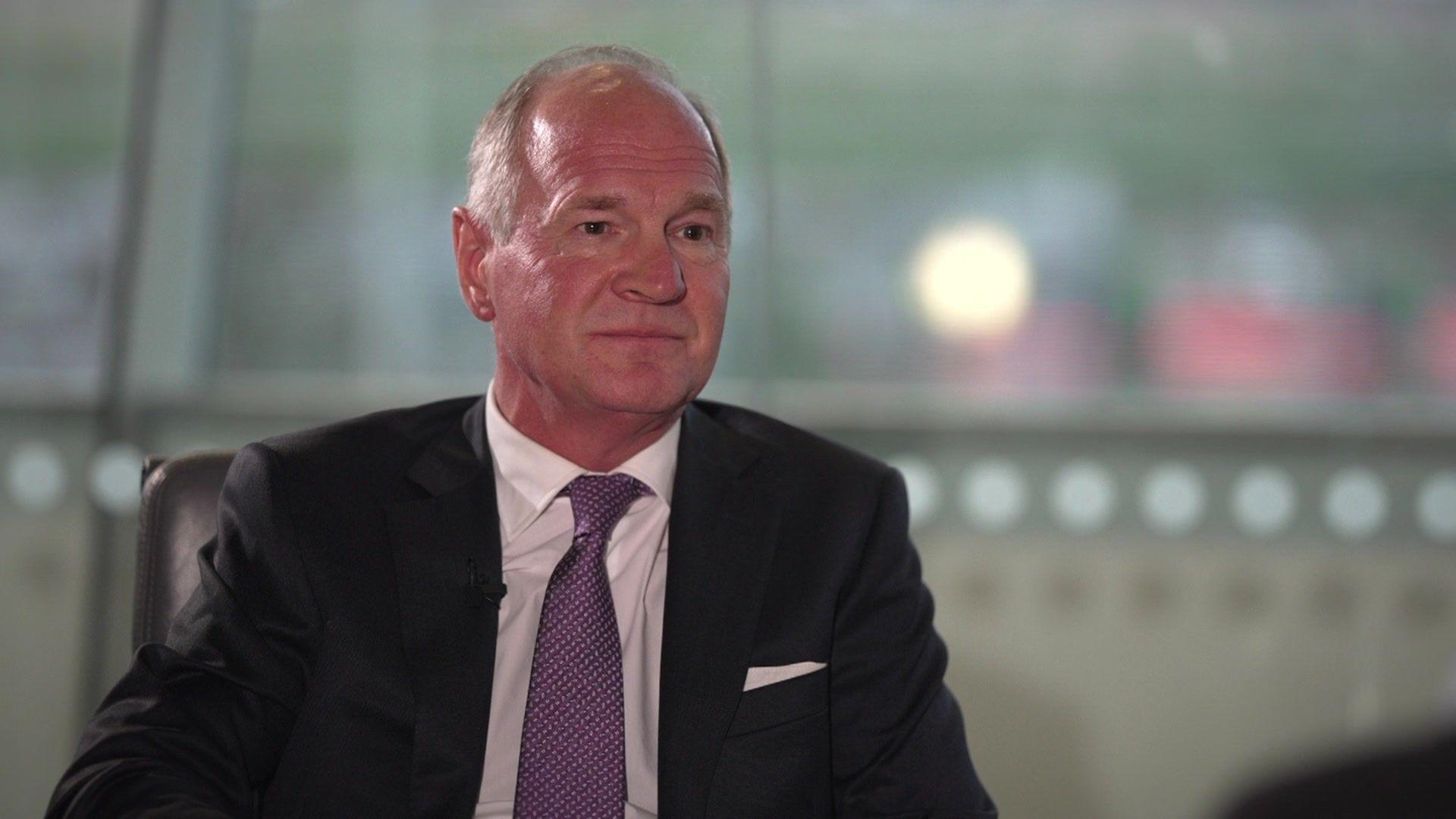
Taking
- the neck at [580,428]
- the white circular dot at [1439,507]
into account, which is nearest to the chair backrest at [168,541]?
the neck at [580,428]

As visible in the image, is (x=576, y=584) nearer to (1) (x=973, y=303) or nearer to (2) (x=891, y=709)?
(2) (x=891, y=709)

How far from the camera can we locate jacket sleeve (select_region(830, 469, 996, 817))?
1646 millimetres

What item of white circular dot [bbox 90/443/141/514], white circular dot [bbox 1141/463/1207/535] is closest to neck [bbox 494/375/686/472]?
white circular dot [bbox 1141/463/1207/535]

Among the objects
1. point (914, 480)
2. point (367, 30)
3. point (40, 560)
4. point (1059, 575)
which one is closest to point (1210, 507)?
point (1059, 575)

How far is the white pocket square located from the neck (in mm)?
326

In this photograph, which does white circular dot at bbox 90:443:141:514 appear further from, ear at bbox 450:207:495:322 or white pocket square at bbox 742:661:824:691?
white pocket square at bbox 742:661:824:691

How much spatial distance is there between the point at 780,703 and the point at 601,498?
1.05 feet

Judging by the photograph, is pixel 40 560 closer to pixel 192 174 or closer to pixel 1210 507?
pixel 192 174

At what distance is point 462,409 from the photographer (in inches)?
75.7

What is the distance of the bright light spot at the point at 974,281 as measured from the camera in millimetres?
3436

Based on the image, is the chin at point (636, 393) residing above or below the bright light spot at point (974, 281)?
below

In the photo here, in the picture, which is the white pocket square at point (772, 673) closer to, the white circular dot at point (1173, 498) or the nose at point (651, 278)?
the nose at point (651, 278)

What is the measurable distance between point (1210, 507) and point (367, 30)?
2260 mm

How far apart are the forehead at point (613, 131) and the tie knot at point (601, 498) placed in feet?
1.16
